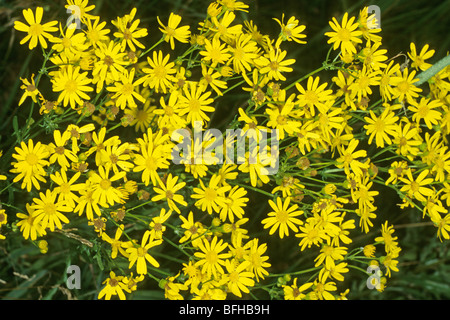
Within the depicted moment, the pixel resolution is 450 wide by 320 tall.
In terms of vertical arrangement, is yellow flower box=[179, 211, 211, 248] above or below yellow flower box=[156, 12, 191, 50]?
below

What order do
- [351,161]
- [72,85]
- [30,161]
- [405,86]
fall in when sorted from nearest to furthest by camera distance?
[30,161], [72,85], [351,161], [405,86]

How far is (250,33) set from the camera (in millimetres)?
3152

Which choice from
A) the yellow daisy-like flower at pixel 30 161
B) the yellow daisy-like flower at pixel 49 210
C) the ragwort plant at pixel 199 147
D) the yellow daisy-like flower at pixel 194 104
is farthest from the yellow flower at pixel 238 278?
the yellow daisy-like flower at pixel 30 161

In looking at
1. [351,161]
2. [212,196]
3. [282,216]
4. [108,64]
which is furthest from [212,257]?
[108,64]

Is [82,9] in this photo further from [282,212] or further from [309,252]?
[309,252]

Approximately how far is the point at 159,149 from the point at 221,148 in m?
0.37

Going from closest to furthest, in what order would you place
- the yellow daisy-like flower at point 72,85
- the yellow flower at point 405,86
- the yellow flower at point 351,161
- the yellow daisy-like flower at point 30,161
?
the yellow daisy-like flower at point 30,161 < the yellow daisy-like flower at point 72,85 < the yellow flower at point 351,161 < the yellow flower at point 405,86

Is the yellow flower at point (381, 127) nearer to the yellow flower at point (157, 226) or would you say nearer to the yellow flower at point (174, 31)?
the yellow flower at point (174, 31)

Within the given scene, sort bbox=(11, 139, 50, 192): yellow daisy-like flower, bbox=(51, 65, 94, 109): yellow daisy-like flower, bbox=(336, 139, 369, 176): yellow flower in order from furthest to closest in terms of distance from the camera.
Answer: bbox=(336, 139, 369, 176): yellow flower < bbox=(51, 65, 94, 109): yellow daisy-like flower < bbox=(11, 139, 50, 192): yellow daisy-like flower

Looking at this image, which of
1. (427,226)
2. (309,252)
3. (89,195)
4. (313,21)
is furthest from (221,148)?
(427,226)

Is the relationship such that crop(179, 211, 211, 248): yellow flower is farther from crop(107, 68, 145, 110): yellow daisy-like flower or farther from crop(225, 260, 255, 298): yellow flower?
crop(107, 68, 145, 110): yellow daisy-like flower

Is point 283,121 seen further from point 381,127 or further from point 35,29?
point 35,29

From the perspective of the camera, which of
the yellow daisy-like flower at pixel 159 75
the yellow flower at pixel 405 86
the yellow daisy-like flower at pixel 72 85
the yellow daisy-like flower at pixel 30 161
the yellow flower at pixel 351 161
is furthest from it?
the yellow flower at pixel 405 86

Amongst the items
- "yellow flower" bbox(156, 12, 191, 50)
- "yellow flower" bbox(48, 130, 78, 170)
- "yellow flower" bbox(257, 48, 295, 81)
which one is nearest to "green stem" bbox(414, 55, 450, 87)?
"yellow flower" bbox(257, 48, 295, 81)
